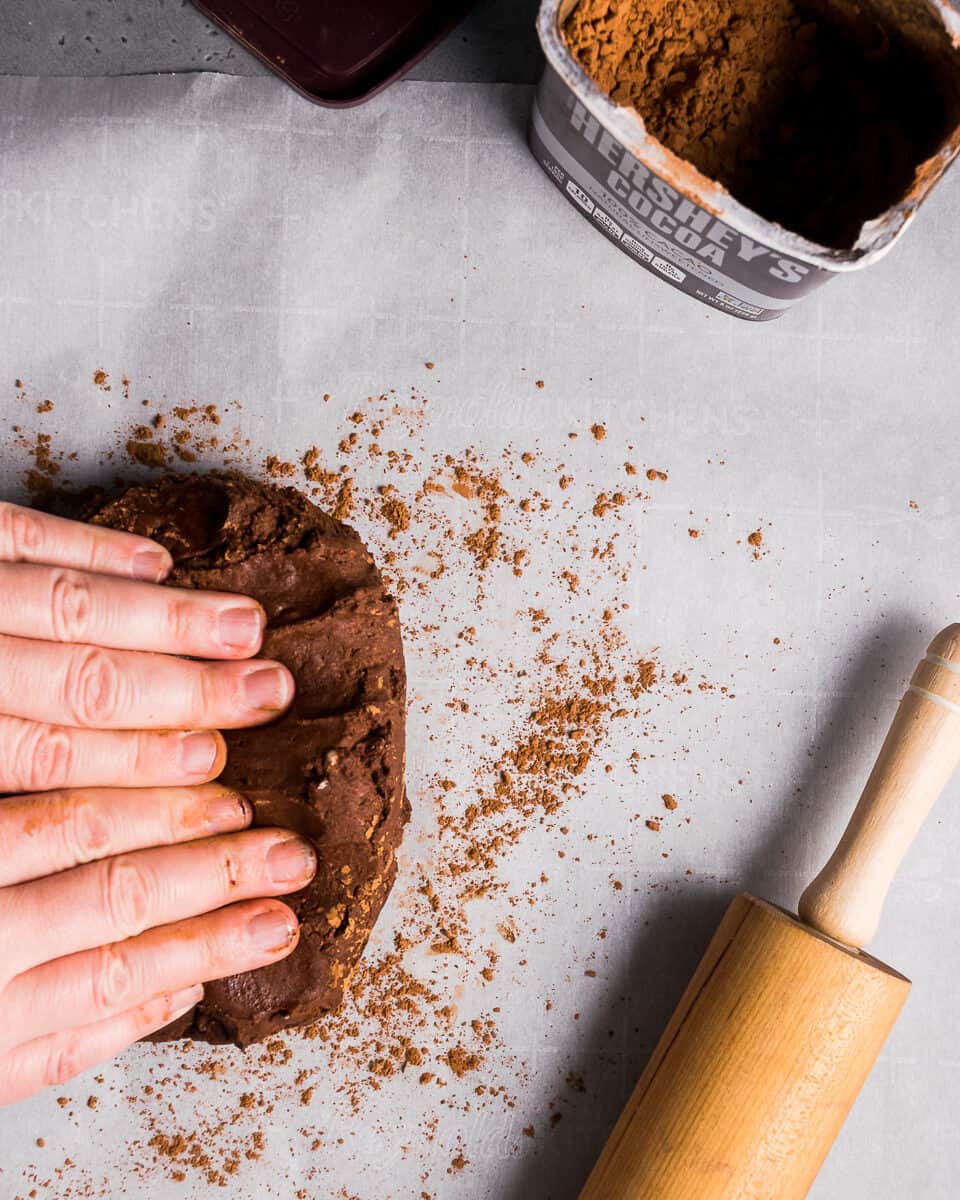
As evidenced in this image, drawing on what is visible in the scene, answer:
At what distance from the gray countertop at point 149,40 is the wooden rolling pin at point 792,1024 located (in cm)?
149

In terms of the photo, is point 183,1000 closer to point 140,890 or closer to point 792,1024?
point 140,890

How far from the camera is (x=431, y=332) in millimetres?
1966

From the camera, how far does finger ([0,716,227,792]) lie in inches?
59.7

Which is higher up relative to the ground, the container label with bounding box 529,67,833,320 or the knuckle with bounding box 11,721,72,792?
the container label with bounding box 529,67,833,320

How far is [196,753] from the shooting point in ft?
5.20

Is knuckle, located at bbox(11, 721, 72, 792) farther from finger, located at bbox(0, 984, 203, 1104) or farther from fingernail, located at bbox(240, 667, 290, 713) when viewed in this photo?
finger, located at bbox(0, 984, 203, 1104)

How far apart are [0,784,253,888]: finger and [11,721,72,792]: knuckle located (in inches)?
1.0

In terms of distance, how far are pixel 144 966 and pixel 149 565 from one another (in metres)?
0.67

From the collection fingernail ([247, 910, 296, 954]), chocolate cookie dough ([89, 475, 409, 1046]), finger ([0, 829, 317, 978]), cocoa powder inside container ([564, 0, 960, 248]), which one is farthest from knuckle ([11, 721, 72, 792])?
cocoa powder inside container ([564, 0, 960, 248])

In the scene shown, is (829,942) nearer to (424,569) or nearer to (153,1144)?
(424,569)

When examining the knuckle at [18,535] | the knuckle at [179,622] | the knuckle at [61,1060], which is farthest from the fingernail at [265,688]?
the knuckle at [61,1060]

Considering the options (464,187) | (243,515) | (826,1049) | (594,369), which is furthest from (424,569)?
(826,1049)

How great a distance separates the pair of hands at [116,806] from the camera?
1.51 meters

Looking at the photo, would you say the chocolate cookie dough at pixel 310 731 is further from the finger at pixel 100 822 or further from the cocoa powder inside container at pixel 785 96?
the cocoa powder inside container at pixel 785 96
